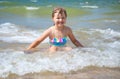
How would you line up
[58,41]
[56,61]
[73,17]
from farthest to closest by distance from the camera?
[73,17]
[58,41]
[56,61]

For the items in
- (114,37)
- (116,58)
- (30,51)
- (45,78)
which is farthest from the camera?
(114,37)

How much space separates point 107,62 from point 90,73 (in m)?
0.55

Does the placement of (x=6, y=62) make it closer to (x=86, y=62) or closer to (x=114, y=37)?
(x=86, y=62)

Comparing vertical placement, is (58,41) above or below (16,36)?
above

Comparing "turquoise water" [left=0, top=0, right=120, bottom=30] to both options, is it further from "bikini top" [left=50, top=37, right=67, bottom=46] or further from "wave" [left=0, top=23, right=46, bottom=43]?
"bikini top" [left=50, top=37, right=67, bottom=46]

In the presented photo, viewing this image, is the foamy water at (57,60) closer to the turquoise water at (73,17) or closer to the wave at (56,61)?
the wave at (56,61)

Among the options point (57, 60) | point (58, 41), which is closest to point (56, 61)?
point (57, 60)

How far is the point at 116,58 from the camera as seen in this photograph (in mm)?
4398

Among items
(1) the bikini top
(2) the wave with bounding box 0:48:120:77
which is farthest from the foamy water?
(1) the bikini top

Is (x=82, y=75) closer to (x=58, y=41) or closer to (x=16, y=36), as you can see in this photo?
(x=58, y=41)

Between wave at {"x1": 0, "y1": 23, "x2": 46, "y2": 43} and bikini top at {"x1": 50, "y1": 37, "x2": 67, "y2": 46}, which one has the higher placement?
bikini top at {"x1": 50, "y1": 37, "x2": 67, "y2": 46}

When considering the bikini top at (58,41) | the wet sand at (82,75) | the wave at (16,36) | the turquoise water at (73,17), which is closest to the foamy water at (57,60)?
the wet sand at (82,75)

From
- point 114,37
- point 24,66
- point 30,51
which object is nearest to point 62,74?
point 24,66

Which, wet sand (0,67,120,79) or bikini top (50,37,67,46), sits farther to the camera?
bikini top (50,37,67,46)
